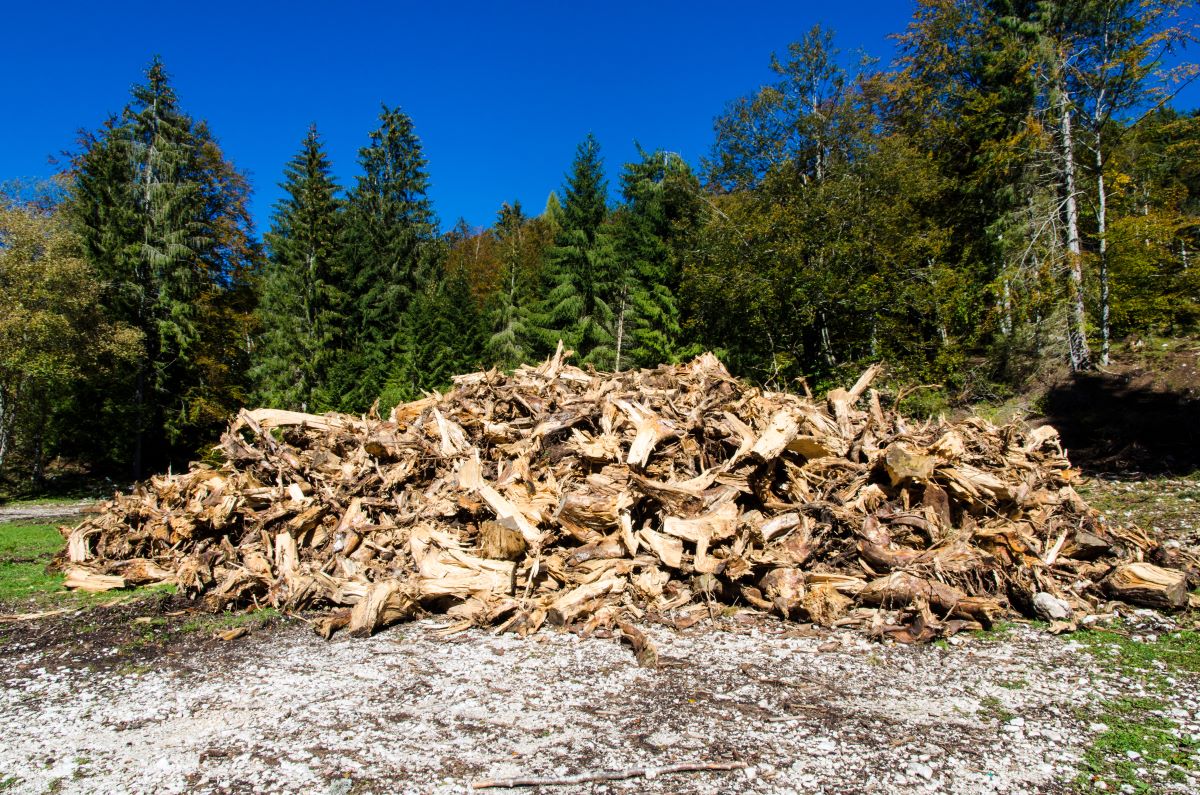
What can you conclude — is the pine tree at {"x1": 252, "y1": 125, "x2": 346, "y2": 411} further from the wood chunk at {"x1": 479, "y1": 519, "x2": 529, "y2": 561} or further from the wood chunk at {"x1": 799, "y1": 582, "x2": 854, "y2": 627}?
the wood chunk at {"x1": 799, "y1": 582, "x2": 854, "y2": 627}

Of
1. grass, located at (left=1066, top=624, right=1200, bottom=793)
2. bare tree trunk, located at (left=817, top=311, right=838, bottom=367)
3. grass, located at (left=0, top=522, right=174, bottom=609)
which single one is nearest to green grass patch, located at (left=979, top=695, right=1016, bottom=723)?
grass, located at (left=1066, top=624, right=1200, bottom=793)

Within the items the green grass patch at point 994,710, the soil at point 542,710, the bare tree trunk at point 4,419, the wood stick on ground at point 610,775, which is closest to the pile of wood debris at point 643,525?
the soil at point 542,710

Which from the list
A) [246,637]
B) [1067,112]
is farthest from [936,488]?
[1067,112]

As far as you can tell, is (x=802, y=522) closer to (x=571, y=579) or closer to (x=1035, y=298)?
(x=571, y=579)

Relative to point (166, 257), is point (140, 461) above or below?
below

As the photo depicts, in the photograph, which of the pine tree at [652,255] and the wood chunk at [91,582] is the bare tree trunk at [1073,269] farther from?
the wood chunk at [91,582]

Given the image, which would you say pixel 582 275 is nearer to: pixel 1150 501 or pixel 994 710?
Result: pixel 1150 501

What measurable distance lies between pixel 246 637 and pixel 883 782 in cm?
515

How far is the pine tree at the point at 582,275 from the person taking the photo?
90.0 feet

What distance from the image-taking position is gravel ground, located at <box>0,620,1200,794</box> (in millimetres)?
3254

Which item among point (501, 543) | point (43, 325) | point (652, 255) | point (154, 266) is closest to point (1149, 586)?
point (501, 543)

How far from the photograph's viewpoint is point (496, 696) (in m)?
4.26

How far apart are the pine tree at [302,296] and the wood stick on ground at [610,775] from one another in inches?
1130

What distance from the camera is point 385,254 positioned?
37094 mm
